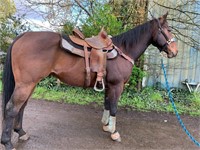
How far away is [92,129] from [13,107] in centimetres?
137

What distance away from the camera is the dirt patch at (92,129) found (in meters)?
3.23

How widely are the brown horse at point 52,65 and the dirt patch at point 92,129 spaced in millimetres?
235

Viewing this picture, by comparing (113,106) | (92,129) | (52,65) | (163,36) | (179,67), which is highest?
(163,36)

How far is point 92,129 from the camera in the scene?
3789 millimetres

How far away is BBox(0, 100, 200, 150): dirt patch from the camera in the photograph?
10.6ft

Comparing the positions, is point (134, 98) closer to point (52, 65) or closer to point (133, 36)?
point (133, 36)

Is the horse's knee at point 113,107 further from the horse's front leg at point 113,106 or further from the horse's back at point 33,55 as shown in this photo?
the horse's back at point 33,55

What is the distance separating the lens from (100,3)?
5.79 metres

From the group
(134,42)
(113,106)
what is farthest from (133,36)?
(113,106)

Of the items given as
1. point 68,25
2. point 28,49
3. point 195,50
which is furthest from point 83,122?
point 195,50

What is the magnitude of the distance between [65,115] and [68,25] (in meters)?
2.66

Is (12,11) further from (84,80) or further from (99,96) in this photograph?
(84,80)

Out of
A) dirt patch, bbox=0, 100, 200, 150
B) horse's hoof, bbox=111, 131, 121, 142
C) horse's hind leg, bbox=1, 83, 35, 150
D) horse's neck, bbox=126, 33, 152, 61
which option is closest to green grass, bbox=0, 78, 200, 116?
dirt patch, bbox=0, 100, 200, 150

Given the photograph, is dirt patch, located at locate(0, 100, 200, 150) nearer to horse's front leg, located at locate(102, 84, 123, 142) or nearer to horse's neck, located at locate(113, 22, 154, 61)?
horse's front leg, located at locate(102, 84, 123, 142)
